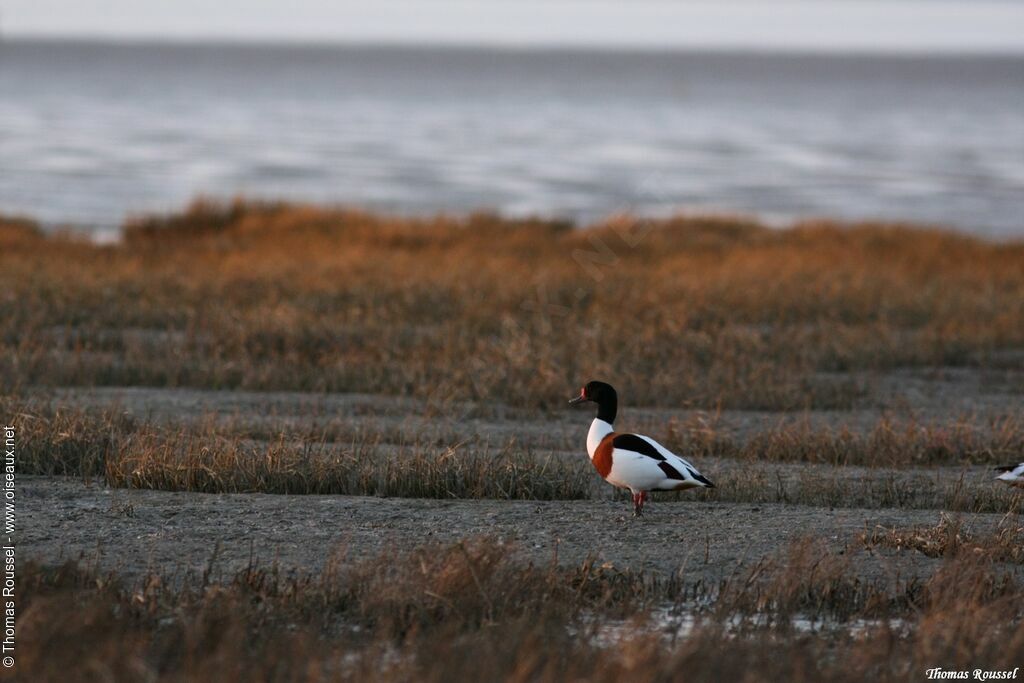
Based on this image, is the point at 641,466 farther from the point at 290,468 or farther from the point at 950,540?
the point at 290,468

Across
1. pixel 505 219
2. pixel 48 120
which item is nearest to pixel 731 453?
pixel 505 219

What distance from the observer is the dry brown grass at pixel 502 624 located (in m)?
5.42

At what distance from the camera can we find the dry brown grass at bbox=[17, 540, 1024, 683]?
5422mm

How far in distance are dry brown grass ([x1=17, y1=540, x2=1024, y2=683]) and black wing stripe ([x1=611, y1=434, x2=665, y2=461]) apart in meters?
0.94

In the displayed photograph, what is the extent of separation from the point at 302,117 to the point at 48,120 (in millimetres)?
16405

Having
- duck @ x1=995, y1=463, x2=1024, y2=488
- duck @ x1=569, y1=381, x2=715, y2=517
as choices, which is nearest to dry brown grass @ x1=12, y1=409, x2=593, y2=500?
duck @ x1=569, y1=381, x2=715, y2=517

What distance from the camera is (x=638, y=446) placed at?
300 inches

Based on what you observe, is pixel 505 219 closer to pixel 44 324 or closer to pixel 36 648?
pixel 44 324

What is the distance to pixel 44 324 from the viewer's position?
586 inches

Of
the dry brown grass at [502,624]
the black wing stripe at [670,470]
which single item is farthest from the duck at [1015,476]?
the black wing stripe at [670,470]

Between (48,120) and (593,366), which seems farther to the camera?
(48,120)

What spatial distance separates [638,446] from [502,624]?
1863mm

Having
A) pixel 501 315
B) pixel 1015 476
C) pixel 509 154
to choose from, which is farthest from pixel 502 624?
pixel 509 154

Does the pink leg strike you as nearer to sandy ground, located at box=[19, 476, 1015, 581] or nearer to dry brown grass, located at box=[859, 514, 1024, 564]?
sandy ground, located at box=[19, 476, 1015, 581]
